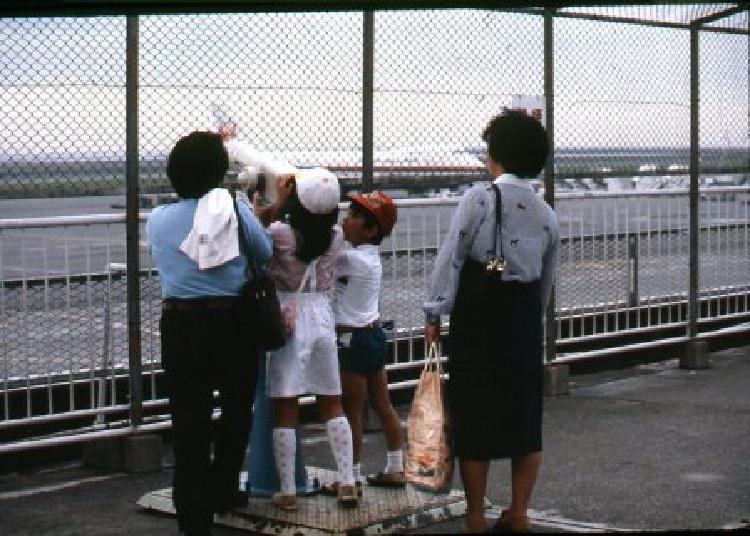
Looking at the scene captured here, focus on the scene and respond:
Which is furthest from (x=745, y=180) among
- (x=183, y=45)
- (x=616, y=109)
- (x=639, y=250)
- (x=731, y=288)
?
(x=183, y=45)

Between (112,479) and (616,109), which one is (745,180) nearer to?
(616,109)

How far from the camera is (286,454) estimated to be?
575 centimetres

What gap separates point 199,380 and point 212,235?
0.62 metres

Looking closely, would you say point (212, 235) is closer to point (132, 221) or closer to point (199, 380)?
point (199, 380)

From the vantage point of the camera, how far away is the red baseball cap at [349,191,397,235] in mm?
6082

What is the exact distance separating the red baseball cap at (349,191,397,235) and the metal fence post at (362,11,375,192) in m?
1.96

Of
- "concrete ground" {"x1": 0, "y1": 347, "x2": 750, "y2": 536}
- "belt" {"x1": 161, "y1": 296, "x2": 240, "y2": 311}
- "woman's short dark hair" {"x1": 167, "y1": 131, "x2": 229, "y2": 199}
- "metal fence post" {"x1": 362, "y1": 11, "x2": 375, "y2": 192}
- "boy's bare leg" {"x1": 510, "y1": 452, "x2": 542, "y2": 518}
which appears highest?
"metal fence post" {"x1": 362, "y1": 11, "x2": 375, "y2": 192}

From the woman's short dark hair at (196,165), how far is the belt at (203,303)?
0.43 m

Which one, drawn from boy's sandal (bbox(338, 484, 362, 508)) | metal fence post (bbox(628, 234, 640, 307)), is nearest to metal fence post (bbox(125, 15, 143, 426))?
Result: boy's sandal (bbox(338, 484, 362, 508))

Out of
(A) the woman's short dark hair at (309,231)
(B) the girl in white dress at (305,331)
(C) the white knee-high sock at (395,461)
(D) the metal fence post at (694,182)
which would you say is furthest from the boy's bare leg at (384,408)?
(D) the metal fence post at (694,182)

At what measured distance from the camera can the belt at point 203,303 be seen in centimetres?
539

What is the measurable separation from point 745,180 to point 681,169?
6.14 feet

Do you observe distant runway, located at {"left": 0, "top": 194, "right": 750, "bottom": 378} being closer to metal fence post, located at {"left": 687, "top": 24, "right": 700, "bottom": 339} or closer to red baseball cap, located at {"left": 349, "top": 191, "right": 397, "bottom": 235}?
metal fence post, located at {"left": 687, "top": 24, "right": 700, "bottom": 339}

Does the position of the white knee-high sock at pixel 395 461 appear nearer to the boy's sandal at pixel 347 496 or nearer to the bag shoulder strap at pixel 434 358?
the boy's sandal at pixel 347 496
